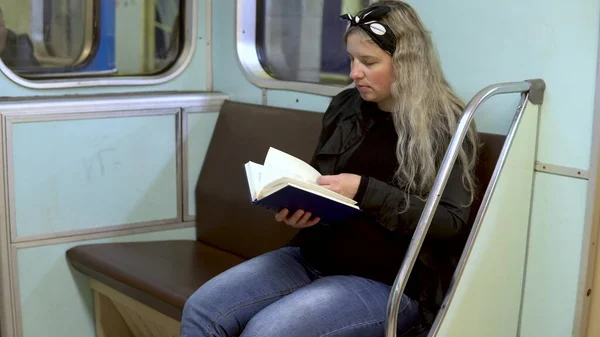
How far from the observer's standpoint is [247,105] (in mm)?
3666

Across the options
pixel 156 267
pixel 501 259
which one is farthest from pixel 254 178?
pixel 156 267

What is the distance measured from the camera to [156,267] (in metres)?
3.29

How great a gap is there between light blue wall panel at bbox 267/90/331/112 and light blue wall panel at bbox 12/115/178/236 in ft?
1.56

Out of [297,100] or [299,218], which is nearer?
[299,218]

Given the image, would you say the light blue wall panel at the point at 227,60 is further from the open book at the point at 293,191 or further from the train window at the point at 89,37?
the open book at the point at 293,191

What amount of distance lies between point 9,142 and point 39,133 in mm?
131

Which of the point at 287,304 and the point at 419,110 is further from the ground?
the point at 419,110

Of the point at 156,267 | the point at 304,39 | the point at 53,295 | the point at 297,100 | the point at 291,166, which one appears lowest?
the point at 53,295

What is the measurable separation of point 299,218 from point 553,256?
0.81m

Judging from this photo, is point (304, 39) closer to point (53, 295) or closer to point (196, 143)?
point (196, 143)

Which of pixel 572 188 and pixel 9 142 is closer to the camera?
pixel 572 188

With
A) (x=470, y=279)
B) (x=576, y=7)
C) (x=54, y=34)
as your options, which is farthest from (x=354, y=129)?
(x=54, y=34)

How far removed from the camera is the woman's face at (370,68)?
2479 mm

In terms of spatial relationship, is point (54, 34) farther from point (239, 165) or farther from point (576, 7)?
point (576, 7)
